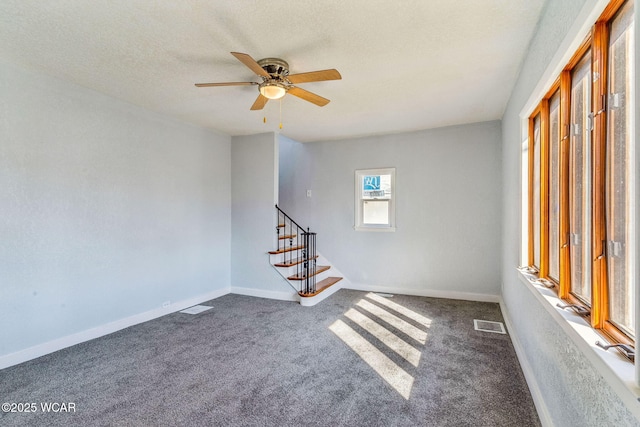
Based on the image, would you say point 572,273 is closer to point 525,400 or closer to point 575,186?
point 575,186

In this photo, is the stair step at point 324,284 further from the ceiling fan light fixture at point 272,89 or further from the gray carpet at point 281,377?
the ceiling fan light fixture at point 272,89

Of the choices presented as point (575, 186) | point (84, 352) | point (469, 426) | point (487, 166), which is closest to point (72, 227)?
point (84, 352)

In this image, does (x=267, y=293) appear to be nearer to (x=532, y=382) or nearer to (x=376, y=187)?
(x=376, y=187)

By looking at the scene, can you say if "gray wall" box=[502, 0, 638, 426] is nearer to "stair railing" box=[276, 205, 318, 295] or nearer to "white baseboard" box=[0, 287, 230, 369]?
"stair railing" box=[276, 205, 318, 295]

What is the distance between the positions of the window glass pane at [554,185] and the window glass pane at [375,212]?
309 cm

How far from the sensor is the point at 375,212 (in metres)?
5.39

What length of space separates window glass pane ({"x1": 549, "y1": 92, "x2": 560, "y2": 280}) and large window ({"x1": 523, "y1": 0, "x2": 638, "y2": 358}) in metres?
0.22

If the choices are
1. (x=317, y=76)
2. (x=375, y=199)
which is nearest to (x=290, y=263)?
(x=375, y=199)

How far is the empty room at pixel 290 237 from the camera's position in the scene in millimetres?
1599

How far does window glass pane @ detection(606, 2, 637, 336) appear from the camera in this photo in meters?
1.16

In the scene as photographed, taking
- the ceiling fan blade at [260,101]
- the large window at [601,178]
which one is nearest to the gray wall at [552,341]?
the large window at [601,178]

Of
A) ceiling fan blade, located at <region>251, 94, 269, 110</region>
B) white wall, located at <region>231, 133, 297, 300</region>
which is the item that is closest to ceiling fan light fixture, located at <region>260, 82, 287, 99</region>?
ceiling fan blade, located at <region>251, 94, 269, 110</region>

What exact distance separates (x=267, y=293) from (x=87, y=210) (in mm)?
2732

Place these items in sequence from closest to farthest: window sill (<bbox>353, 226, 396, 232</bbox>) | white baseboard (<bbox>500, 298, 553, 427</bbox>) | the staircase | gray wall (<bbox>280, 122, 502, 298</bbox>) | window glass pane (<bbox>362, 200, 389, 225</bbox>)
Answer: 1. white baseboard (<bbox>500, 298, 553, 427</bbox>)
2. gray wall (<bbox>280, 122, 502, 298</bbox>)
3. the staircase
4. window sill (<bbox>353, 226, 396, 232</bbox>)
5. window glass pane (<bbox>362, 200, 389, 225</bbox>)
